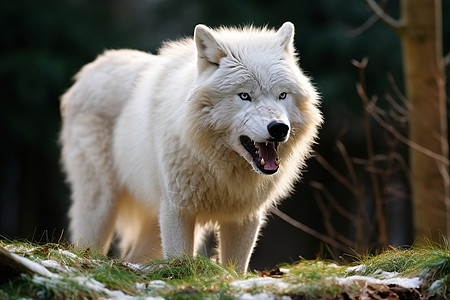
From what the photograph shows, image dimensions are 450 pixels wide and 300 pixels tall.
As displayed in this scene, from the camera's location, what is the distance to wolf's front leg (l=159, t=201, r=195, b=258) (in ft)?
16.9

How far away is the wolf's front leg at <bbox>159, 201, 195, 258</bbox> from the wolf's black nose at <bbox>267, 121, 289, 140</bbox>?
1.04 m

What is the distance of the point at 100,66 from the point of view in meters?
6.95

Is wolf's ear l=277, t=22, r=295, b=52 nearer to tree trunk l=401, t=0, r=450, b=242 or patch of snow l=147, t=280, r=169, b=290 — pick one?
patch of snow l=147, t=280, r=169, b=290

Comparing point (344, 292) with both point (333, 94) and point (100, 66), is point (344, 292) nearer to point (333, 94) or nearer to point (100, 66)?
point (100, 66)

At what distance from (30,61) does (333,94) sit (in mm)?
5804

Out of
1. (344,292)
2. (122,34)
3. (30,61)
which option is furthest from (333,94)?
(344,292)

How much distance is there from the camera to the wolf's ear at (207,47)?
4902 mm

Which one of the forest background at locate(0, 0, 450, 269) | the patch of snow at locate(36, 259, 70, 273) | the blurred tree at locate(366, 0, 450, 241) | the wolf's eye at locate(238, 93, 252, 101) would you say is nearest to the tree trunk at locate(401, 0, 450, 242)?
the blurred tree at locate(366, 0, 450, 241)

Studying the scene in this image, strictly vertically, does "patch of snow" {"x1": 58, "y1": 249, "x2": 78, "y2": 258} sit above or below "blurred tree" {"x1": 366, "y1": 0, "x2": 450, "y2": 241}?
below

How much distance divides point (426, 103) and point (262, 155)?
299cm

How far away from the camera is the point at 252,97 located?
15.5ft

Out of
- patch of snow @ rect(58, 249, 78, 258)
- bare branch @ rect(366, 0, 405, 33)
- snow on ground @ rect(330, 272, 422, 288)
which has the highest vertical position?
bare branch @ rect(366, 0, 405, 33)

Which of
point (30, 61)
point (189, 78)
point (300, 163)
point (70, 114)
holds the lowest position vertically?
point (30, 61)

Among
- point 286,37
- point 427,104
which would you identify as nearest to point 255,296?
point 286,37
